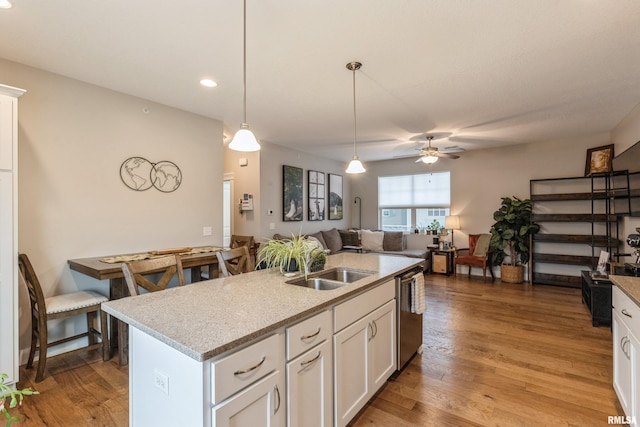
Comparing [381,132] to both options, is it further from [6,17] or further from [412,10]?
[6,17]

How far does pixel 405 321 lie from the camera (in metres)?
2.62

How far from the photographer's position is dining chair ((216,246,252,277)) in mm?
2572

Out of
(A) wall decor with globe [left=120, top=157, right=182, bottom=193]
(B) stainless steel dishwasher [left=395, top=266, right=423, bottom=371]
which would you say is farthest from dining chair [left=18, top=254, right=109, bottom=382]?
(B) stainless steel dishwasher [left=395, top=266, right=423, bottom=371]

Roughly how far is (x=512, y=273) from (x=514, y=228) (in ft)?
2.73

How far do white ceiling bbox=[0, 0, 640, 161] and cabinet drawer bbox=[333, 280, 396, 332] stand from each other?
187 centimetres

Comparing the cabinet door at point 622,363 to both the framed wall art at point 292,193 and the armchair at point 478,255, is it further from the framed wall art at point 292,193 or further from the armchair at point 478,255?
the framed wall art at point 292,193

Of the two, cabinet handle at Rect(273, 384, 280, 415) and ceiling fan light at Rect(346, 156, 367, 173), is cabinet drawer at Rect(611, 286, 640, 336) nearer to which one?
cabinet handle at Rect(273, 384, 280, 415)

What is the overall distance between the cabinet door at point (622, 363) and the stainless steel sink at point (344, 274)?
1.62 m

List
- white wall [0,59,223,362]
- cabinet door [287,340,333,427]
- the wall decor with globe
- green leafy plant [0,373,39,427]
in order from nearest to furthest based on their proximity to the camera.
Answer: green leafy plant [0,373,39,427], cabinet door [287,340,333,427], white wall [0,59,223,362], the wall decor with globe

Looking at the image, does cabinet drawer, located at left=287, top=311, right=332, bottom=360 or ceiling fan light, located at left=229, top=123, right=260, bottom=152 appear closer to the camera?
cabinet drawer, located at left=287, top=311, right=332, bottom=360

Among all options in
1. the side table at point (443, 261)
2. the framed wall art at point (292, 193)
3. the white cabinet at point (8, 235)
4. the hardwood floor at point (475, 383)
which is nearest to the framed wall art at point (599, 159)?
the side table at point (443, 261)

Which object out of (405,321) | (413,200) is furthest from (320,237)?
(405,321)

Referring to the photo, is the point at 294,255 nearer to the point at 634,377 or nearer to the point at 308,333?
the point at 308,333

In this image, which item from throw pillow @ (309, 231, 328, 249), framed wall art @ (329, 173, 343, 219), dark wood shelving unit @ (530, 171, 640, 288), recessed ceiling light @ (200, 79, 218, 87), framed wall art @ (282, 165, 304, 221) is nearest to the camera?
recessed ceiling light @ (200, 79, 218, 87)
